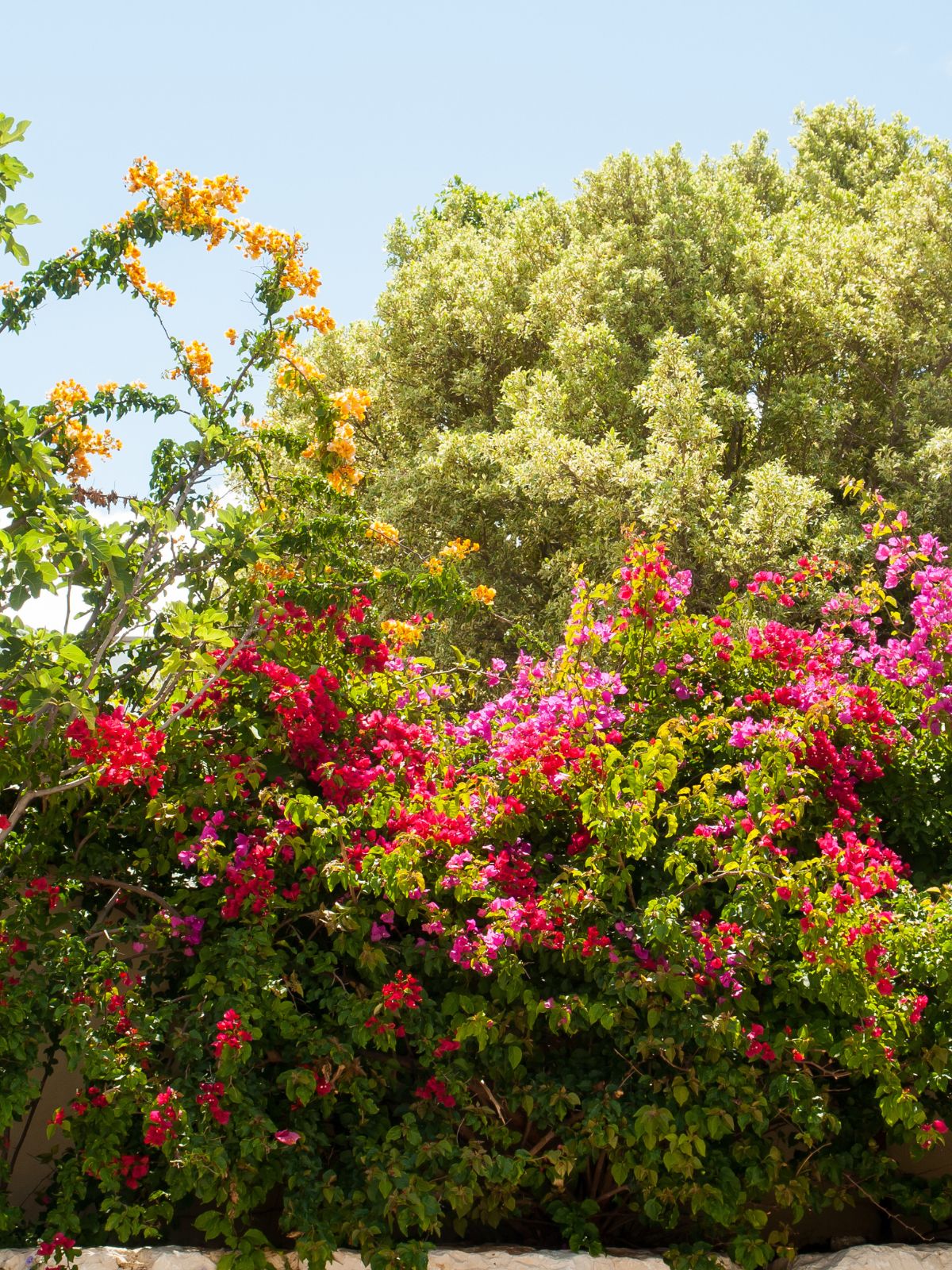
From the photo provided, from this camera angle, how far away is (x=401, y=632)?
17.3 ft

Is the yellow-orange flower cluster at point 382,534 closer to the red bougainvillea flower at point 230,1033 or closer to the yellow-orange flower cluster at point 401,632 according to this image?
the yellow-orange flower cluster at point 401,632

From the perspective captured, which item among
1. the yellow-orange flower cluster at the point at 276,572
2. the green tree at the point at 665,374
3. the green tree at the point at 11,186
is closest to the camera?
the green tree at the point at 11,186

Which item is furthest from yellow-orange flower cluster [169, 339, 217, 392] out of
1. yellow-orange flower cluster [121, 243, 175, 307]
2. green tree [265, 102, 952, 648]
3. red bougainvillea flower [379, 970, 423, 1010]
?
green tree [265, 102, 952, 648]

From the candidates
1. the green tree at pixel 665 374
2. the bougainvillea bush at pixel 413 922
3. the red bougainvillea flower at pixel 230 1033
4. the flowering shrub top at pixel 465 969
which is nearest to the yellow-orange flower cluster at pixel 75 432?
the bougainvillea bush at pixel 413 922

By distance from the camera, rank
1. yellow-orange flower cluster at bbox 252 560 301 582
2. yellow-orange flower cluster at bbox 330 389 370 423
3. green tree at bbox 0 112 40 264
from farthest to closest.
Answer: yellow-orange flower cluster at bbox 330 389 370 423, yellow-orange flower cluster at bbox 252 560 301 582, green tree at bbox 0 112 40 264

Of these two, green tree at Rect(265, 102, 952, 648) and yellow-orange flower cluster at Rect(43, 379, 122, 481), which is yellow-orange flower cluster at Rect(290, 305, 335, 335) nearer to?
yellow-orange flower cluster at Rect(43, 379, 122, 481)

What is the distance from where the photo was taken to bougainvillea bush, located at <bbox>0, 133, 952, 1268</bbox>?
376 centimetres

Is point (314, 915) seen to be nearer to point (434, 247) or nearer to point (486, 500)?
point (486, 500)

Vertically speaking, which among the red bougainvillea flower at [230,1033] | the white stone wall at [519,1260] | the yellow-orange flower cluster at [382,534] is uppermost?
the yellow-orange flower cluster at [382,534]

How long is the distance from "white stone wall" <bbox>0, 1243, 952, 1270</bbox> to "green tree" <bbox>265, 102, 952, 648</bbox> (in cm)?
697

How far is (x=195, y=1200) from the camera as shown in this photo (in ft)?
14.5

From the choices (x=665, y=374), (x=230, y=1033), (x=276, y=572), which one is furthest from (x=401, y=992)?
(x=665, y=374)

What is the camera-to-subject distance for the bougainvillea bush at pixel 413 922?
376cm

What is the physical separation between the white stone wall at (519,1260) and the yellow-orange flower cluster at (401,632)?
2514mm
